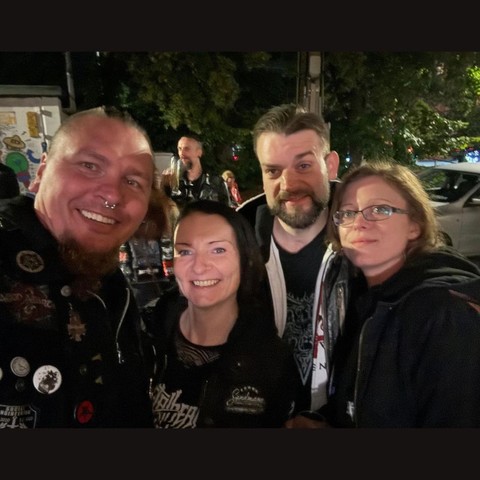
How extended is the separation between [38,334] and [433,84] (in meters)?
1.52

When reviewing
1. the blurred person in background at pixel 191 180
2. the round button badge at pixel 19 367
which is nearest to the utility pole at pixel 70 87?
the blurred person in background at pixel 191 180

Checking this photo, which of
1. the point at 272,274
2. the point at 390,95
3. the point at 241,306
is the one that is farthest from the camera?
the point at 390,95

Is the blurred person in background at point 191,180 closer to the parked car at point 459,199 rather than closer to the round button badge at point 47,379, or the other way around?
the round button badge at point 47,379

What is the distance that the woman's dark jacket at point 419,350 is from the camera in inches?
41.9

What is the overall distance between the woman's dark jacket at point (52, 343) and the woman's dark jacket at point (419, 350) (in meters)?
0.65

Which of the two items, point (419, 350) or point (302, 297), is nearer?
point (419, 350)

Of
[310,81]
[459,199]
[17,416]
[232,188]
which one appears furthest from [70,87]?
[459,199]

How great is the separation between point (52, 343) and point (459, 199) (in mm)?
2407

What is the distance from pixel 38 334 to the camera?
3.51ft

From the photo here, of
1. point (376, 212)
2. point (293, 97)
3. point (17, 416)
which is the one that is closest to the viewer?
point (17, 416)

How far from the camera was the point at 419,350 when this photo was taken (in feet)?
3.63

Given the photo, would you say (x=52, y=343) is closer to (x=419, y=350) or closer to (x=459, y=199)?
(x=419, y=350)

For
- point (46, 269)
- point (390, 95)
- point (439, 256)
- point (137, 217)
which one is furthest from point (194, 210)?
point (390, 95)

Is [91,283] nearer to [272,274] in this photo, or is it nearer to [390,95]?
[272,274]
